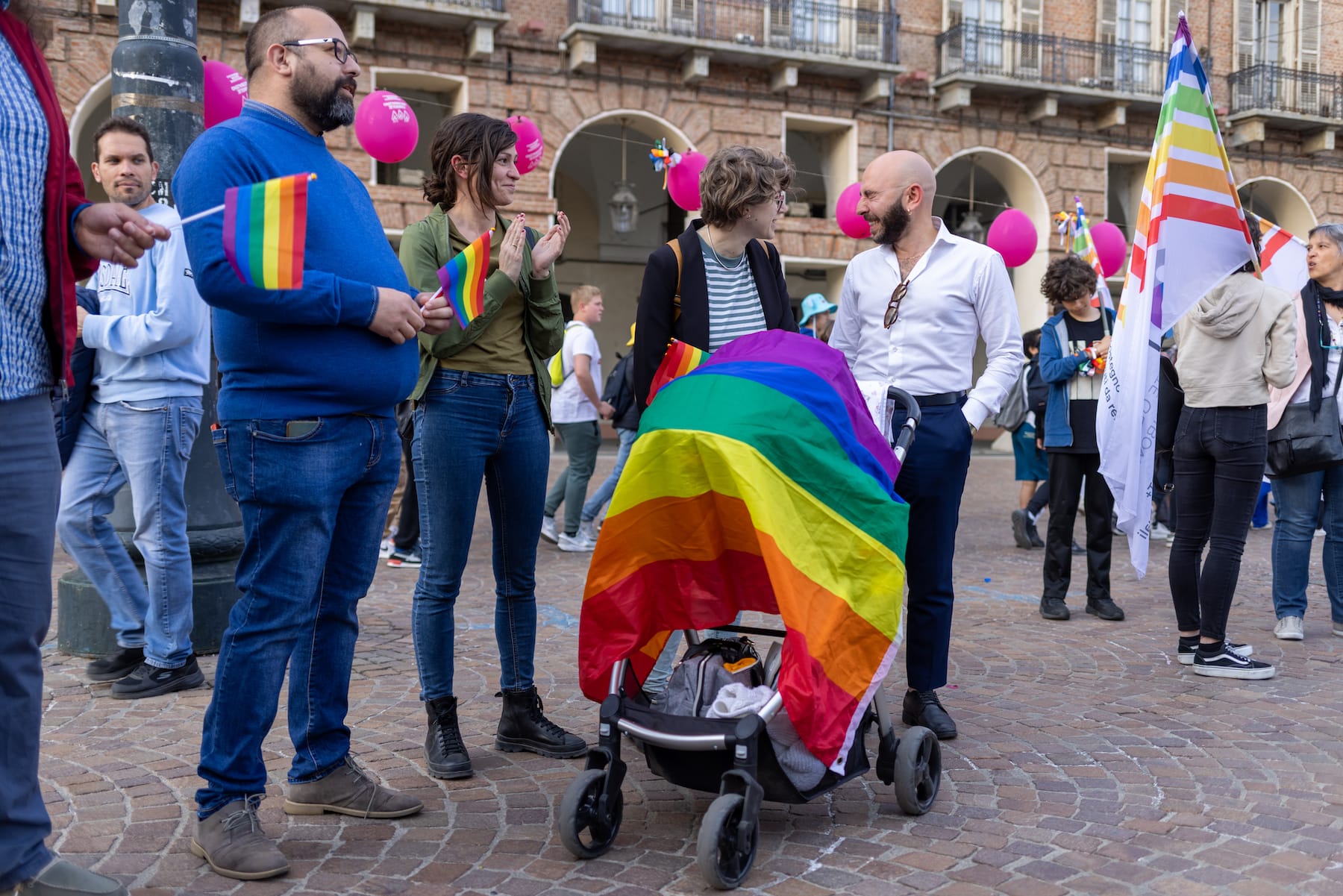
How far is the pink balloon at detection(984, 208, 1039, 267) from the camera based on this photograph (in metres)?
13.0

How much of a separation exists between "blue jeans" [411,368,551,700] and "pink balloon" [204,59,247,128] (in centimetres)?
332

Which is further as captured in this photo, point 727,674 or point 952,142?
point 952,142

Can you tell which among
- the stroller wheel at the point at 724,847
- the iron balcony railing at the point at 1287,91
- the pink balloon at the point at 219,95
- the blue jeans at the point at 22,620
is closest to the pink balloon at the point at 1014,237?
the pink balloon at the point at 219,95

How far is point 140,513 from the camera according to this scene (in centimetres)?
468

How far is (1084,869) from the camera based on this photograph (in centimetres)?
307

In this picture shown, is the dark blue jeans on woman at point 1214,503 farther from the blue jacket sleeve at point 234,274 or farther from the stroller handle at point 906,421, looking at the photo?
the blue jacket sleeve at point 234,274

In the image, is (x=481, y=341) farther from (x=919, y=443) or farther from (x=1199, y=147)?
(x=1199, y=147)

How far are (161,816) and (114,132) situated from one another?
8.45ft

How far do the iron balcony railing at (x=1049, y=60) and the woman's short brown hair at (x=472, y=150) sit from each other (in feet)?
64.8

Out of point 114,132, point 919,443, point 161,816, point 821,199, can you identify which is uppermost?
point 821,199

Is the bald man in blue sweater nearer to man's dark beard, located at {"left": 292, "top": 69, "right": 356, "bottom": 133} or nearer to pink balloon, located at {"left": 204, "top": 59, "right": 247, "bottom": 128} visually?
man's dark beard, located at {"left": 292, "top": 69, "right": 356, "bottom": 133}

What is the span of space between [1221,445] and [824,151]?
18.3 m

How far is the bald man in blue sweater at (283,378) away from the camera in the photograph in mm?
2953

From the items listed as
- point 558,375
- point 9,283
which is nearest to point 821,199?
point 558,375
